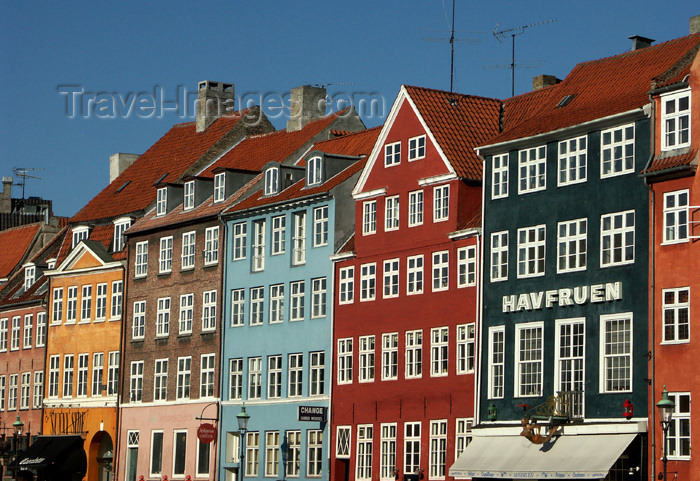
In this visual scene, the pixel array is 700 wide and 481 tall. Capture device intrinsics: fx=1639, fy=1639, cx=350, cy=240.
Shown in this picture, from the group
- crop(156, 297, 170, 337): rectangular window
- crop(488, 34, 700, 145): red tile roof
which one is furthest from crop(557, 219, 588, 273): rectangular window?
crop(156, 297, 170, 337): rectangular window

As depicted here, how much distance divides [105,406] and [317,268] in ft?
55.4

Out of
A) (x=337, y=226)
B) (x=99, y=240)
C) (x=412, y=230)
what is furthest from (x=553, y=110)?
(x=99, y=240)

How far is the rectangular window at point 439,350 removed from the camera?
56.2 meters

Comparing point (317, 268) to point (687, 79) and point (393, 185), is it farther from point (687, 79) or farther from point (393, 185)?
point (687, 79)

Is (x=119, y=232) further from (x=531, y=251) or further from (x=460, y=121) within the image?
(x=531, y=251)

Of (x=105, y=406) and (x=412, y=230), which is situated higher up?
(x=412, y=230)

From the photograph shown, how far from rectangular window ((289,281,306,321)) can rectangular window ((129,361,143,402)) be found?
468 inches

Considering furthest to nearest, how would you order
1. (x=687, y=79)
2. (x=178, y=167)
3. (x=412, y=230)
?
(x=178, y=167) → (x=412, y=230) → (x=687, y=79)

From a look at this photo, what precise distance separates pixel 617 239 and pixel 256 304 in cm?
2203

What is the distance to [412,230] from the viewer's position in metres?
58.6

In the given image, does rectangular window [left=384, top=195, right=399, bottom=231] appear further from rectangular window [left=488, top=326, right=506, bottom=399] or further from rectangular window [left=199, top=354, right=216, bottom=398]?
rectangular window [left=199, top=354, right=216, bottom=398]

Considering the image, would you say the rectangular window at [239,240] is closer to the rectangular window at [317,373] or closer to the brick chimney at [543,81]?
the rectangular window at [317,373]

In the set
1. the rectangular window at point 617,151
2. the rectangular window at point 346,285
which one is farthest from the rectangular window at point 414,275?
the rectangular window at point 617,151

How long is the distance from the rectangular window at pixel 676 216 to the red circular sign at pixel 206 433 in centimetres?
2456
